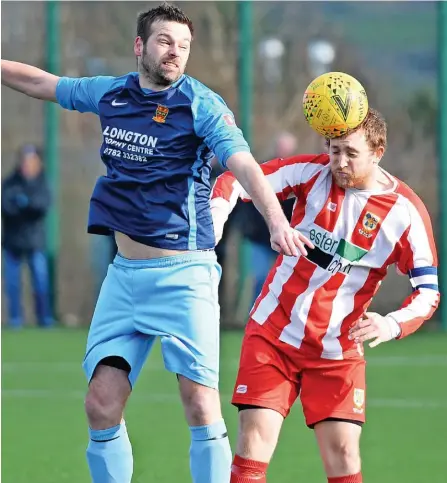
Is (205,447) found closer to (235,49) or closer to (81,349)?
(81,349)

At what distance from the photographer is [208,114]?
4789mm

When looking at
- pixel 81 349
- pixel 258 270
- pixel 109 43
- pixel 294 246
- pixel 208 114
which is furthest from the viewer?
pixel 109 43

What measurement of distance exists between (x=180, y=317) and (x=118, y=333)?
247 mm

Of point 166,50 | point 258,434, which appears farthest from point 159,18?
point 258,434

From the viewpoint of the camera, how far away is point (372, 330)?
473 centimetres

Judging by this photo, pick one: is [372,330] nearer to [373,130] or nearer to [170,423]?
[373,130]

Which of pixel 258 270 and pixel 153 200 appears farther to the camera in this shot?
pixel 258 270

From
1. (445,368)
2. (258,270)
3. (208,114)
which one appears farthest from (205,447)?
(258,270)

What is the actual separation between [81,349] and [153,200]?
759 centimetres

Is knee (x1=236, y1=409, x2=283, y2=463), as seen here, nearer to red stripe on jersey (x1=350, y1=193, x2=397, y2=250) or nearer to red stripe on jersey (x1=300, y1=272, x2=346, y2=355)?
red stripe on jersey (x1=300, y1=272, x2=346, y2=355)

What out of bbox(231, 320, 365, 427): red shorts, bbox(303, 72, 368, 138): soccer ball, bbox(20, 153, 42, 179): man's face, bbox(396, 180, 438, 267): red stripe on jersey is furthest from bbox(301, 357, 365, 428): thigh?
bbox(20, 153, 42, 179): man's face

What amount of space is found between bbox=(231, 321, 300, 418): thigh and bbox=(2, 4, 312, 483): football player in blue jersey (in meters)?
0.17

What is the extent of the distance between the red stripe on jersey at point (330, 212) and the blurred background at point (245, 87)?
9.02m

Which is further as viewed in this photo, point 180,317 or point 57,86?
point 57,86
